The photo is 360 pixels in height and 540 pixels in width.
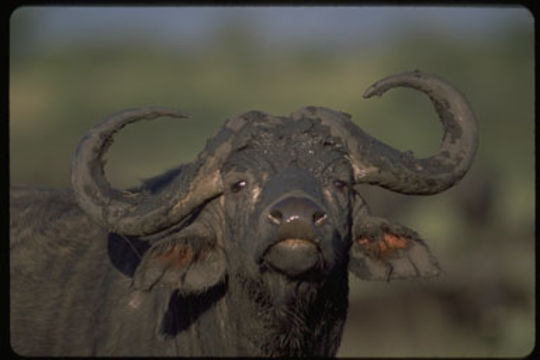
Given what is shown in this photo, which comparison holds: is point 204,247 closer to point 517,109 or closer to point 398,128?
point 398,128

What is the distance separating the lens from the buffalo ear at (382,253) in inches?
247

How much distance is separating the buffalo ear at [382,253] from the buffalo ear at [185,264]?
32.6 inches

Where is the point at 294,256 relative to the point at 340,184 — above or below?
below

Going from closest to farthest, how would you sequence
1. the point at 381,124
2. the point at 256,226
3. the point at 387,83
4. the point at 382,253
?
the point at 256,226
the point at 387,83
the point at 382,253
the point at 381,124

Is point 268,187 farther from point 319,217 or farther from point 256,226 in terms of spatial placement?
point 319,217

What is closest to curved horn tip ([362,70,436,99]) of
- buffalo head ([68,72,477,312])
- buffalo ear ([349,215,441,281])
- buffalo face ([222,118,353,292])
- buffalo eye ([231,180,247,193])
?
buffalo head ([68,72,477,312])

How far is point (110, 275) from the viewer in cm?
704

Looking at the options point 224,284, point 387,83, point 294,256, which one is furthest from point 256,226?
point 387,83

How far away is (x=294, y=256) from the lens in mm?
5430

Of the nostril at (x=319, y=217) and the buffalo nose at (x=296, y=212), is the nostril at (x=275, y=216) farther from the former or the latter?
the nostril at (x=319, y=217)

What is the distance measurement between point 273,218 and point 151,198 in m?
1.04

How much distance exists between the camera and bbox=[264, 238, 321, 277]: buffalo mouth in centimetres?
541

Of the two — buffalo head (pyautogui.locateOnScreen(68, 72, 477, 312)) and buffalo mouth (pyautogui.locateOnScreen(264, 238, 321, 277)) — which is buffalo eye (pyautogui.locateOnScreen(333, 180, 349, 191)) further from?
buffalo mouth (pyautogui.locateOnScreen(264, 238, 321, 277))

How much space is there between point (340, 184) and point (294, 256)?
773 millimetres
